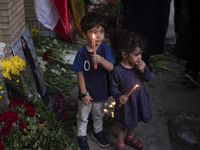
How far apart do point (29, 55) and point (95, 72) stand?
877 millimetres

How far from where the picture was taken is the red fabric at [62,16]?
10.2 feet

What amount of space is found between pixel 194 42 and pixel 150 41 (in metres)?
0.76

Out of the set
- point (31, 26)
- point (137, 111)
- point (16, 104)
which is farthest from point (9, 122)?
point (31, 26)

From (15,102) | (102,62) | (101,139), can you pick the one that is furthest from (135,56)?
(15,102)

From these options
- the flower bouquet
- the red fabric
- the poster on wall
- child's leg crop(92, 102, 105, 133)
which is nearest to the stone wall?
the poster on wall

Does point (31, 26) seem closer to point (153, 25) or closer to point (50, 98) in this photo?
point (50, 98)

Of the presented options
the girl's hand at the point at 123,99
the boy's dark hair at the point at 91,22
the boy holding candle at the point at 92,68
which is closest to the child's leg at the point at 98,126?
the boy holding candle at the point at 92,68

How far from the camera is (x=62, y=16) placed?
315 centimetres

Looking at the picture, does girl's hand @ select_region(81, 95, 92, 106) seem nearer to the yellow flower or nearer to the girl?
the girl

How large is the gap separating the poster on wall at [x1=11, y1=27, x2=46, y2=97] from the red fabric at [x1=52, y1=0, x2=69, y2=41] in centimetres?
36

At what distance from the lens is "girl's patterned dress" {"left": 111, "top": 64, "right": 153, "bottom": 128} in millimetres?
2834

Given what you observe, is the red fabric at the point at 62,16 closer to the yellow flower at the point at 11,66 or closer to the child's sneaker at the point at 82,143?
the yellow flower at the point at 11,66

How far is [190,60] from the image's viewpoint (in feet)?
16.2

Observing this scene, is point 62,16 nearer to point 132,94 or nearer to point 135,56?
point 135,56
